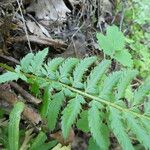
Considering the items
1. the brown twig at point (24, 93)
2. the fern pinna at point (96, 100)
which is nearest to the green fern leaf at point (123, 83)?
the fern pinna at point (96, 100)

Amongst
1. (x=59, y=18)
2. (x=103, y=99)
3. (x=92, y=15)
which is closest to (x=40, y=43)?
(x=59, y=18)

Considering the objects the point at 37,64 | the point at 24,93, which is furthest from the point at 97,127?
the point at 24,93

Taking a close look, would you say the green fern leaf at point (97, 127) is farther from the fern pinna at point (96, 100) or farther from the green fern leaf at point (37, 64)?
the green fern leaf at point (37, 64)

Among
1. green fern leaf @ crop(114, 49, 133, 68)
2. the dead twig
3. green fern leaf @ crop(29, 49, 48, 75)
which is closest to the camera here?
green fern leaf @ crop(29, 49, 48, 75)

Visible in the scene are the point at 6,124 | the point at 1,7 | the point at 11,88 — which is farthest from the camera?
the point at 1,7

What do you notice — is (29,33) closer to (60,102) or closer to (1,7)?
(1,7)

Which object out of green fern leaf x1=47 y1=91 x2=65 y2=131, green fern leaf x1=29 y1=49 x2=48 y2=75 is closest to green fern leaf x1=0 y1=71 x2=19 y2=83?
green fern leaf x1=29 y1=49 x2=48 y2=75

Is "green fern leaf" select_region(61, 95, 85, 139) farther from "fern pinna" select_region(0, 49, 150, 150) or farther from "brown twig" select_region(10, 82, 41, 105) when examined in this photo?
"brown twig" select_region(10, 82, 41, 105)
